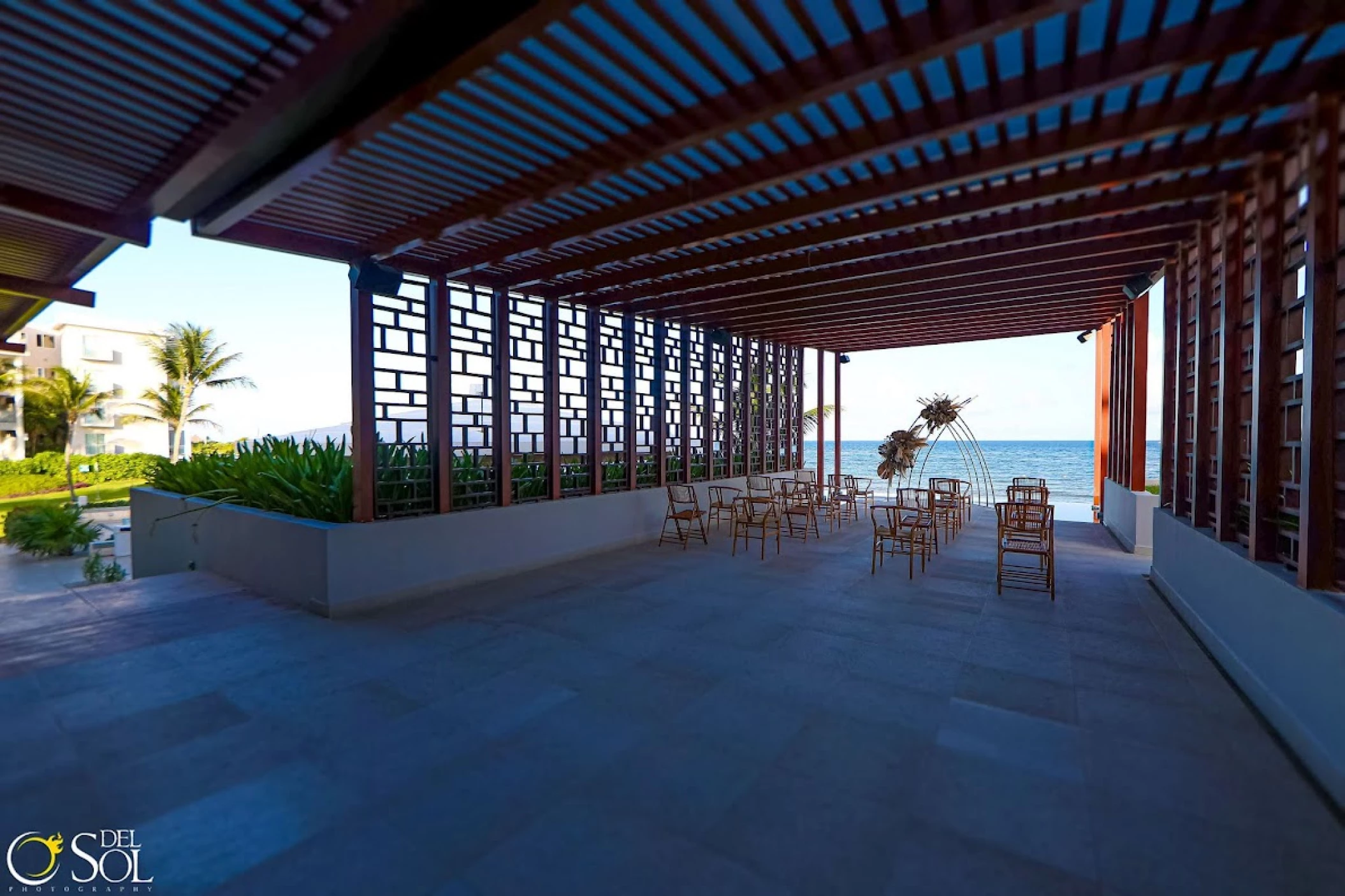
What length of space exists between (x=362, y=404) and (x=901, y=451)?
9.82 meters

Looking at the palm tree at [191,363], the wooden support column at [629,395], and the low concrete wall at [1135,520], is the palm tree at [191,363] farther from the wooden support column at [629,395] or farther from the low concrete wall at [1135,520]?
the low concrete wall at [1135,520]

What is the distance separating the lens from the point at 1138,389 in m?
7.65

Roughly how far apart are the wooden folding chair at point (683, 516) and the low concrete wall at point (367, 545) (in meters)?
0.43

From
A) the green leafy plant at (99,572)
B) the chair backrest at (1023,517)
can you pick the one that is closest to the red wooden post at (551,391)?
the chair backrest at (1023,517)

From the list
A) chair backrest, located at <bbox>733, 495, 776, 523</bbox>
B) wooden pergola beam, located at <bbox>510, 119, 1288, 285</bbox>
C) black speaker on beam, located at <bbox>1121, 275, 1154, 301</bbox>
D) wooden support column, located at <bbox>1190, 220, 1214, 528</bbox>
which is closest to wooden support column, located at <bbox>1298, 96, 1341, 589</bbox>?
wooden pergola beam, located at <bbox>510, 119, 1288, 285</bbox>

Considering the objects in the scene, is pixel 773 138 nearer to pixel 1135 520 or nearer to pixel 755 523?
pixel 755 523

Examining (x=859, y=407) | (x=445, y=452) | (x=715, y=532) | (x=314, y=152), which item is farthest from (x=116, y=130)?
(x=859, y=407)

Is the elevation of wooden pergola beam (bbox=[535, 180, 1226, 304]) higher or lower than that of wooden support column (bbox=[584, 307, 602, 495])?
higher

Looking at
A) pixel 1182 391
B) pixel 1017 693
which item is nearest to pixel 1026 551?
pixel 1182 391

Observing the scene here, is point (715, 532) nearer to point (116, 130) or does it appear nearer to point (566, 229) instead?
point (566, 229)

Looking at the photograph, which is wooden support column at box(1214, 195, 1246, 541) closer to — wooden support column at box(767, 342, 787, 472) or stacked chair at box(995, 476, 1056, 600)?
stacked chair at box(995, 476, 1056, 600)

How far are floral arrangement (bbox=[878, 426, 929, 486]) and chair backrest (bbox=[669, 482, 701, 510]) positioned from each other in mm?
4525

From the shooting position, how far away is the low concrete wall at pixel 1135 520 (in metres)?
7.25

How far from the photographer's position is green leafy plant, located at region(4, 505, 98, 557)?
32.7 feet
